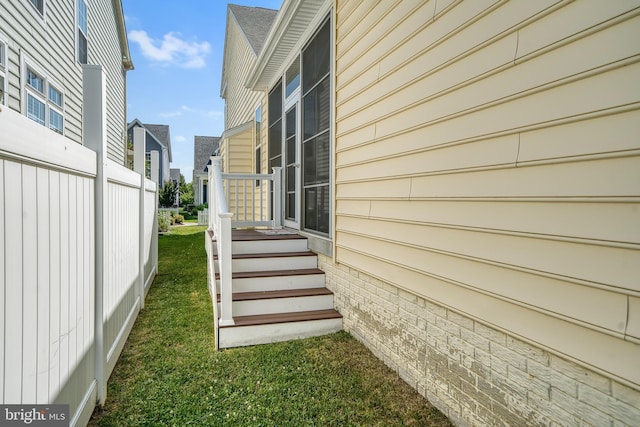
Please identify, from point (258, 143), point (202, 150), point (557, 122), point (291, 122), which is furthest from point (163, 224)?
point (202, 150)

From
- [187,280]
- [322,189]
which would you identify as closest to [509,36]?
[322,189]

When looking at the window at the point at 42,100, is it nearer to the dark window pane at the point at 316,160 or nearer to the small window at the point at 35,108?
the small window at the point at 35,108

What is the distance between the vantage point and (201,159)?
31.5 meters

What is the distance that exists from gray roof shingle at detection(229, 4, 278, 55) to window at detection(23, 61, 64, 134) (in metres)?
4.21

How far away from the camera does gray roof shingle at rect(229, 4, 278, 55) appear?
9250 millimetres

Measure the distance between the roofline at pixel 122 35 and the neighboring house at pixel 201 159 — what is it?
1535 cm

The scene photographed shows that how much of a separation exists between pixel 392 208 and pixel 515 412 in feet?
4.72

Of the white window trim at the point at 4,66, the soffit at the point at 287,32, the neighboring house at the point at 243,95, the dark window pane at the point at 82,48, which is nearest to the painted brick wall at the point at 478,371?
the soffit at the point at 287,32

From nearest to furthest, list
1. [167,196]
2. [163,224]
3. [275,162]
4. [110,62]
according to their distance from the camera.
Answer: [275,162] → [110,62] → [163,224] → [167,196]

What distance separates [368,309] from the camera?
3102 mm

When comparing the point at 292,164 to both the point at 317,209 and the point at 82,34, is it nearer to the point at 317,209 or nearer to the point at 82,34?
the point at 317,209

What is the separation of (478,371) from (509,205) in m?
0.91

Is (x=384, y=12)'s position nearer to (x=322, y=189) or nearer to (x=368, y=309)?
(x=322, y=189)

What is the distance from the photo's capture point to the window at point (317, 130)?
4082 mm
